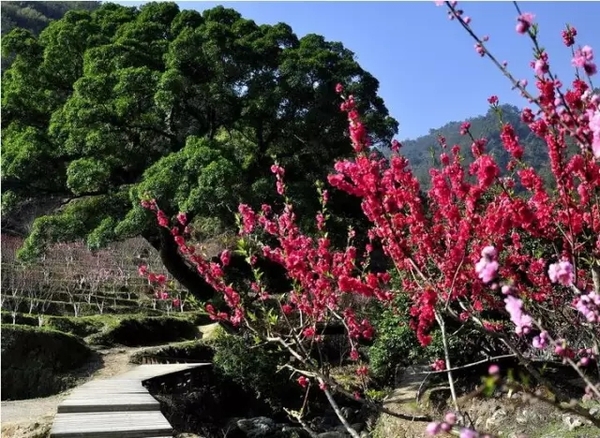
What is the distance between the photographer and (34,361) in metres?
8.40

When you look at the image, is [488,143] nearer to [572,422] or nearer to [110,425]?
[572,422]

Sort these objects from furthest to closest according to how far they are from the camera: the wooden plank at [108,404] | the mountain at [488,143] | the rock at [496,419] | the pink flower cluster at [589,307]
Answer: the rock at [496,419] → the wooden plank at [108,404] → the mountain at [488,143] → the pink flower cluster at [589,307]

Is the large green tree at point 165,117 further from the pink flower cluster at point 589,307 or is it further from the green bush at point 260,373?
the pink flower cluster at point 589,307

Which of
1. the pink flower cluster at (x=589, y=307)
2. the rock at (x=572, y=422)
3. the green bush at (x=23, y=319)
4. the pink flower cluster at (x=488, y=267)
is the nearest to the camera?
the pink flower cluster at (x=488, y=267)

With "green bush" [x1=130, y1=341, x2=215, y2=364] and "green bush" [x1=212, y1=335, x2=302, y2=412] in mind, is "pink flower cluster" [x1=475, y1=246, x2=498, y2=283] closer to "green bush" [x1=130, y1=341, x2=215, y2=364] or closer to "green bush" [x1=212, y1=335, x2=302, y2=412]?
"green bush" [x1=212, y1=335, x2=302, y2=412]

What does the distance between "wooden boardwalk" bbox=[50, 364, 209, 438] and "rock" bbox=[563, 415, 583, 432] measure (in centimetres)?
Result: 353

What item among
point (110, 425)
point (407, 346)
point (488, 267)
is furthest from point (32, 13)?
point (488, 267)

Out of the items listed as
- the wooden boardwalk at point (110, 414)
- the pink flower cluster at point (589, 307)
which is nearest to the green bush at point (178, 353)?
the wooden boardwalk at point (110, 414)

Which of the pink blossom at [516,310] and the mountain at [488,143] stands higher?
the mountain at [488,143]

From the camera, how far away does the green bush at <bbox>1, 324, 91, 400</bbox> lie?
804 cm

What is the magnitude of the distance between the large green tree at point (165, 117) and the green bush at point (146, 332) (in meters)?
2.11

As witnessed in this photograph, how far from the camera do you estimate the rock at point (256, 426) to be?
7.77 metres

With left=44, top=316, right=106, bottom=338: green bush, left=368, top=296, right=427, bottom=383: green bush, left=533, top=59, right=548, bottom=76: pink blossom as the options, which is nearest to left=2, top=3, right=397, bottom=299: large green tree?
left=368, top=296, right=427, bottom=383: green bush

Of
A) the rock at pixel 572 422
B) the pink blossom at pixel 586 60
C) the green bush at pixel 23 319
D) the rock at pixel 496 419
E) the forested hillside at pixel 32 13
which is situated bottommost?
the rock at pixel 496 419
